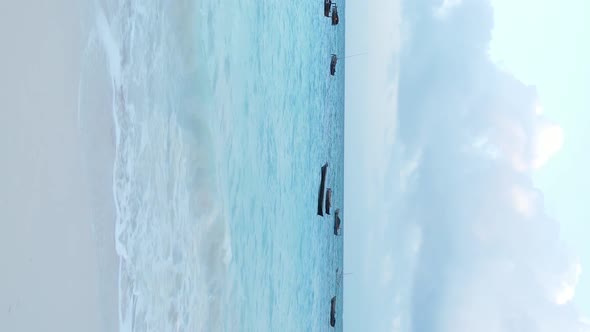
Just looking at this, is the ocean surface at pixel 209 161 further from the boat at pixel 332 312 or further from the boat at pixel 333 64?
the boat at pixel 333 64

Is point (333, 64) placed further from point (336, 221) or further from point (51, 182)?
point (51, 182)

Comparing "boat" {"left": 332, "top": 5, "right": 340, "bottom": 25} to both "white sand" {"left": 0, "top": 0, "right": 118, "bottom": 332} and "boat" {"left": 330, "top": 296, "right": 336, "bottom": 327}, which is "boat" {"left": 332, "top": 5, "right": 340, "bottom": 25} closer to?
"boat" {"left": 330, "top": 296, "right": 336, "bottom": 327}

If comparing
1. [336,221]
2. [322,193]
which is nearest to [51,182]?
[322,193]

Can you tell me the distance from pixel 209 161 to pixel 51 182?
1491 mm

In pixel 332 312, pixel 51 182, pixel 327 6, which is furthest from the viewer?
pixel 332 312

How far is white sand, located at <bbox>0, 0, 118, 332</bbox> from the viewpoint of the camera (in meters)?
1.79

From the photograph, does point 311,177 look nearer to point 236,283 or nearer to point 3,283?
point 236,283

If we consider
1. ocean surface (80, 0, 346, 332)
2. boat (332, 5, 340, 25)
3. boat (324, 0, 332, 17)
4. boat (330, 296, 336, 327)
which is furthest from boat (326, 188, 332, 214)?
boat (332, 5, 340, 25)

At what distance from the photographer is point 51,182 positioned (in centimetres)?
201

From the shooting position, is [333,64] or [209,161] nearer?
[209,161]

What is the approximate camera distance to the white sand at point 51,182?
1.79m

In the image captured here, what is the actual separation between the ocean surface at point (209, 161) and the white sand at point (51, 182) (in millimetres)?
112

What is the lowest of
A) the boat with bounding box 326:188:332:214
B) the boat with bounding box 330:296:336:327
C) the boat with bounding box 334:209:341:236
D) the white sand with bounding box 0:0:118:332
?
the boat with bounding box 330:296:336:327

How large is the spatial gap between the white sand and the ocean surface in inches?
4.4
